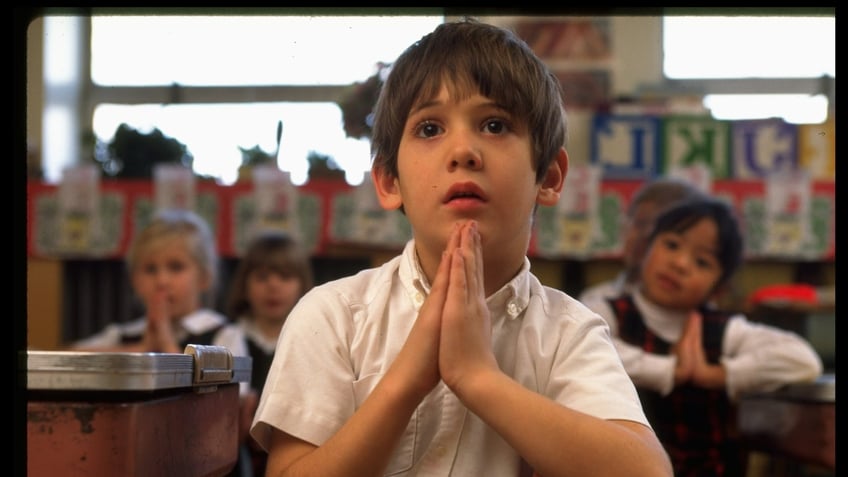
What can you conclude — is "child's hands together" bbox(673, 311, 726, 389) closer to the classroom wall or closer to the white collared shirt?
the classroom wall

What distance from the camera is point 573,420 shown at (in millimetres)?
810

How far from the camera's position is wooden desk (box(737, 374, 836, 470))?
171 cm

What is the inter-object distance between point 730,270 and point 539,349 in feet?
4.74

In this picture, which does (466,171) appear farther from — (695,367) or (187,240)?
(187,240)

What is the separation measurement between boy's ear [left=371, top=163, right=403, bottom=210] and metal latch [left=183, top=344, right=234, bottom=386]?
21 centimetres

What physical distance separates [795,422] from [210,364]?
126cm

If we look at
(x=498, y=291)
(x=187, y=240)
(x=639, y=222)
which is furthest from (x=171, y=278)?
(x=498, y=291)

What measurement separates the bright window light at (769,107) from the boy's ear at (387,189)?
2206 millimetres

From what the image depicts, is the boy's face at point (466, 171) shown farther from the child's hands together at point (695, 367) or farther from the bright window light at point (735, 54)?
the bright window light at point (735, 54)

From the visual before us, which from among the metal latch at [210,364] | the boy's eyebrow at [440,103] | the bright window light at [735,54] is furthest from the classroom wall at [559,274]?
the boy's eyebrow at [440,103]

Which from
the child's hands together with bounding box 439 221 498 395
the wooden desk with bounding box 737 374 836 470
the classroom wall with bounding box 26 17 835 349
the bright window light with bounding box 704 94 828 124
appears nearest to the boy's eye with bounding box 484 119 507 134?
the child's hands together with bounding box 439 221 498 395

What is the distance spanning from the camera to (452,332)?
84cm

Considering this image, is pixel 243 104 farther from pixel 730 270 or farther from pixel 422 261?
pixel 422 261

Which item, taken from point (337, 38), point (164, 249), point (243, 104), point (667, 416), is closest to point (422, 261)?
point (337, 38)
